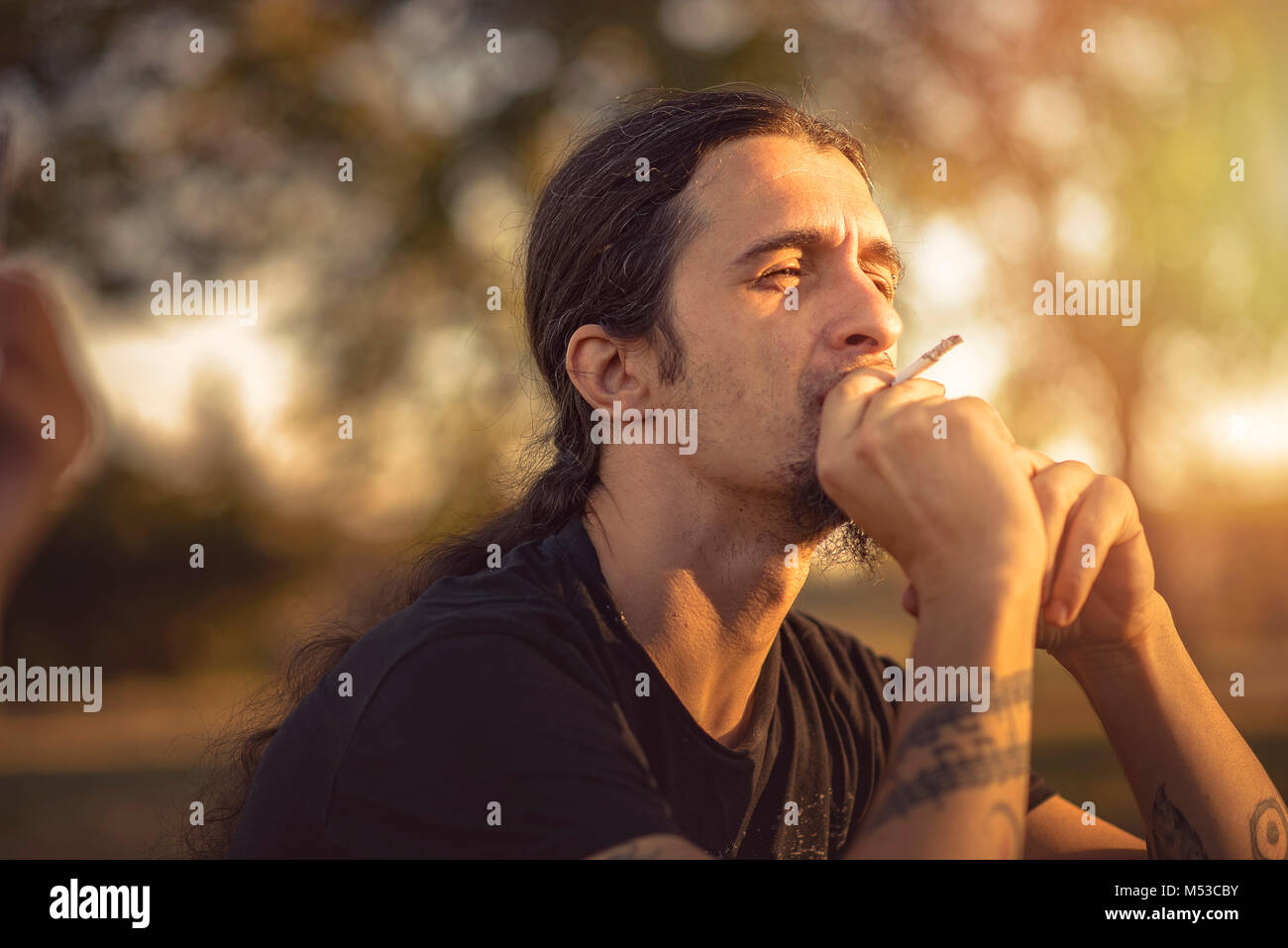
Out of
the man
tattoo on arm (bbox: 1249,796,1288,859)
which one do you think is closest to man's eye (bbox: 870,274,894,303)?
the man

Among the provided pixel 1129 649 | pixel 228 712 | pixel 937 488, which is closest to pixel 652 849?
pixel 937 488

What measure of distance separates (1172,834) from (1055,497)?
43.8 inches

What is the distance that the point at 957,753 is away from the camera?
7.44 feet

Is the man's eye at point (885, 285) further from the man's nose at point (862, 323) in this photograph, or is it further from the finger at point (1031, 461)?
the finger at point (1031, 461)

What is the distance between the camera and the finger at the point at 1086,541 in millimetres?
2531

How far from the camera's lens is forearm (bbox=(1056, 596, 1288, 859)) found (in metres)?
2.95

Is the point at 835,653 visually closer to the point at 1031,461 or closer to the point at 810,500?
the point at 810,500

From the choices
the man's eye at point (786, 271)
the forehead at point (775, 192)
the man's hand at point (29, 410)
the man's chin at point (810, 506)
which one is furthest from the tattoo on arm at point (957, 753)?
the man's hand at point (29, 410)

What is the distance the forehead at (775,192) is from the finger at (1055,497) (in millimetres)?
928

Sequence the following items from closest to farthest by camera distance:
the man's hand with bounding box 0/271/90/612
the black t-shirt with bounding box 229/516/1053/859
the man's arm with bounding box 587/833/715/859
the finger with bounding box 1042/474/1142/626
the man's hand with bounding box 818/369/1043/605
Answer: the man's hand with bounding box 0/271/90/612
the man's arm with bounding box 587/833/715/859
the black t-shirt with bounding box 229/516/1053/859
the man's hand with bounding box 818/369/1043/605
the finger with bounding box 1042/474/1142/626

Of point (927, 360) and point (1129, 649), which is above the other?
point (927, 360)

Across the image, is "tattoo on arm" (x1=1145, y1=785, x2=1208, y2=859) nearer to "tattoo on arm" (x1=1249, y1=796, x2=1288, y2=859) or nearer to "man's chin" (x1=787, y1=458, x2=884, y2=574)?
"tattoo on arm" (x1=1249, y1=796, x2=1288, y2=859)

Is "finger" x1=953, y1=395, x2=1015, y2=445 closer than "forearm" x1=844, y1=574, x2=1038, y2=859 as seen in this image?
No
